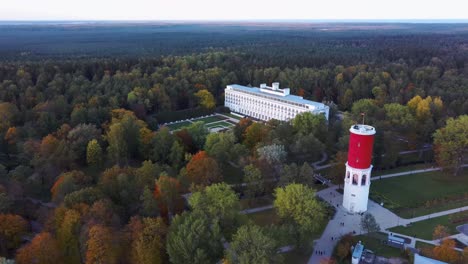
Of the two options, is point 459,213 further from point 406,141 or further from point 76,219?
point 76,219

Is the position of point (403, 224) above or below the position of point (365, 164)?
below

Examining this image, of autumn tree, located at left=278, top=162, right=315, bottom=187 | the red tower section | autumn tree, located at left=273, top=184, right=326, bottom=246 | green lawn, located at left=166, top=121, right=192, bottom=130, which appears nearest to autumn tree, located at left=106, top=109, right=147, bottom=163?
green lawn, located at left=166, top=121, right=192, bottom=130

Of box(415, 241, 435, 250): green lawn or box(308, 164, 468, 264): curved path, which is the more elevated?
box(415, 241, 435, 250): green lawn

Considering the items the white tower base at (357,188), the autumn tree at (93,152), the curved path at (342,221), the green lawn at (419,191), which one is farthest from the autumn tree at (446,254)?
the autumn tree at (93,152)

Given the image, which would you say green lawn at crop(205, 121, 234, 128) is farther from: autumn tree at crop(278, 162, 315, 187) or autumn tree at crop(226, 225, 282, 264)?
autumn tree at crop(226, 225, 282, 264)

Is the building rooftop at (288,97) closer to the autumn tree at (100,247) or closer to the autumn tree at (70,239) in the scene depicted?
the autumn tree at (70,239)

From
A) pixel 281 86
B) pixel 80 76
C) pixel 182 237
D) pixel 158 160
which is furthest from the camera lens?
pixel 281 86

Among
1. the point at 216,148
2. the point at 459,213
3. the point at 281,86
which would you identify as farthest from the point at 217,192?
the point at 281,86
